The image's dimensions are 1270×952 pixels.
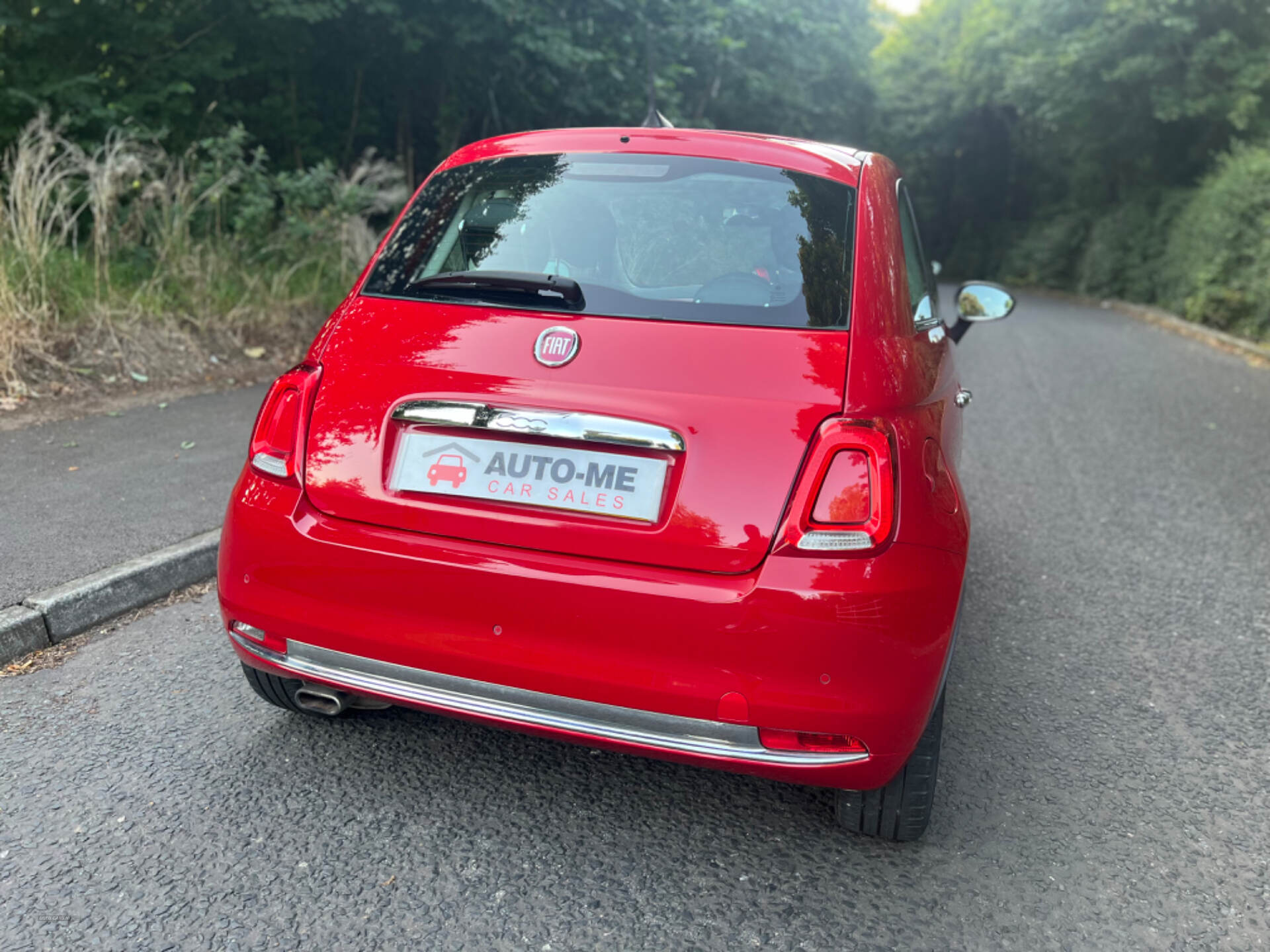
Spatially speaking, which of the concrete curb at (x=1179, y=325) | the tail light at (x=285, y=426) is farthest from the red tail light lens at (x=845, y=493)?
the concrete curb at (x=1179, y=325)

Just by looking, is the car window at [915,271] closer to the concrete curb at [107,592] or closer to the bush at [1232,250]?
the concrete curb at [107,592]

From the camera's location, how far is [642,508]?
221cm

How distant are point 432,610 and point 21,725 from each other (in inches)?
58.2

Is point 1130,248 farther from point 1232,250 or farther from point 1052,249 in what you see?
point 1232,250

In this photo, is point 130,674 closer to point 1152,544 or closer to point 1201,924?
point 1201,924

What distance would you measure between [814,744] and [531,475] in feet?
2.75

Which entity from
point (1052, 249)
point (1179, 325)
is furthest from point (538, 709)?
point (1052, 249)

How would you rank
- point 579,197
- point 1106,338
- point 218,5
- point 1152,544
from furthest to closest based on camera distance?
point 1106,338 → point 218,5 → point 1152,544 → point 579,197

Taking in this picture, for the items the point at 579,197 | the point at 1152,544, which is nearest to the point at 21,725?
the point at 579,197

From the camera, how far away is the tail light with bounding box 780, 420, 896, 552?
2168 mm

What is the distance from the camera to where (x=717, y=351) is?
2.33 meters

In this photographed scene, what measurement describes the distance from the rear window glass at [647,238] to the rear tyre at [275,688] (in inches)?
41.4

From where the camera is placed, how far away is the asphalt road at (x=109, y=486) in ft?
12.7

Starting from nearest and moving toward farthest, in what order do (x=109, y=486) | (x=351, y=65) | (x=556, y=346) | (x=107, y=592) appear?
(x=556, y=346) < (x=107, y=592) < (x=109, y=486) < (x=351, y=65)
